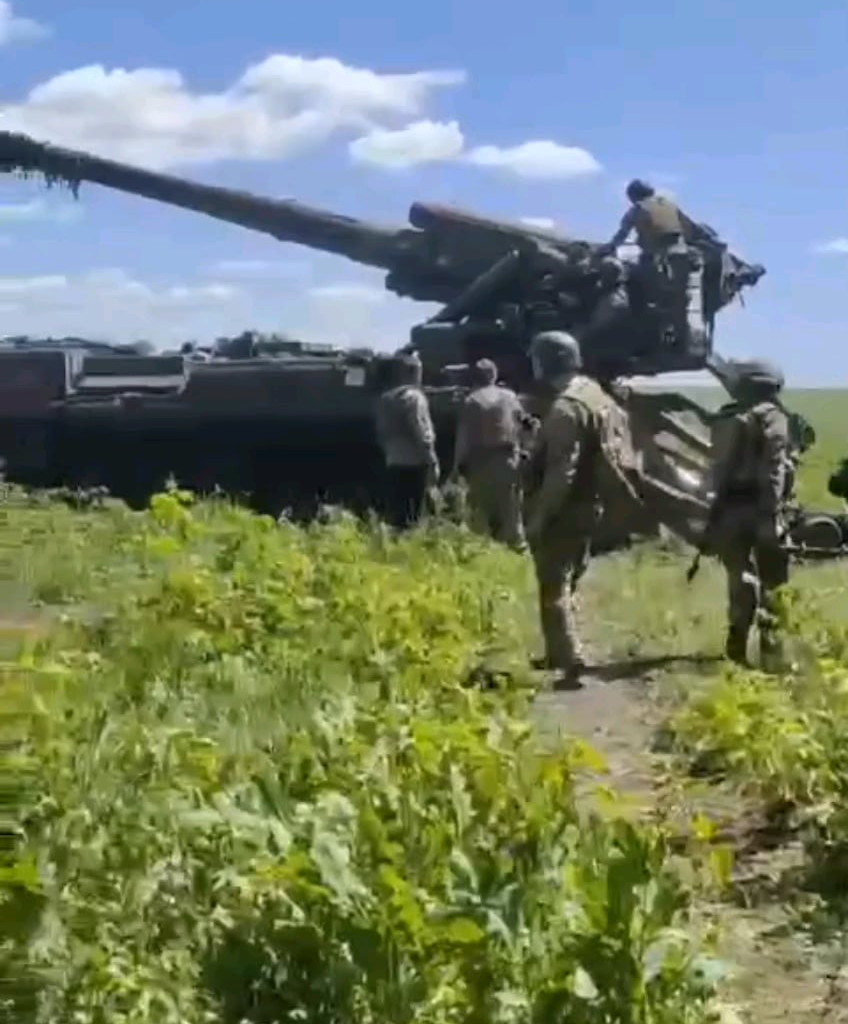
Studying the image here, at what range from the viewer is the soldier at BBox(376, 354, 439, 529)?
16.1 metres

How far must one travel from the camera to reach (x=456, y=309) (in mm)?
19062

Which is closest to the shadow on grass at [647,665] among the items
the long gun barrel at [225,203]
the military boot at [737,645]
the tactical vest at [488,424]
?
the military boot at [737,645]

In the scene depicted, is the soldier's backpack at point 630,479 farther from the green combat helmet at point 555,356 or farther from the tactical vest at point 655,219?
the tactical vest at point 655,219

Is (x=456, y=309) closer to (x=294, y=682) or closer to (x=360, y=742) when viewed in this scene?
(x=294, y=682)

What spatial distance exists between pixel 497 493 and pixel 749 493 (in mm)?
5590

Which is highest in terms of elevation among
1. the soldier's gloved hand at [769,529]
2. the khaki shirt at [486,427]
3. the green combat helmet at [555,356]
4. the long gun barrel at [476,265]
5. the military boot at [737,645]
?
the long gun barrel at [476,265]

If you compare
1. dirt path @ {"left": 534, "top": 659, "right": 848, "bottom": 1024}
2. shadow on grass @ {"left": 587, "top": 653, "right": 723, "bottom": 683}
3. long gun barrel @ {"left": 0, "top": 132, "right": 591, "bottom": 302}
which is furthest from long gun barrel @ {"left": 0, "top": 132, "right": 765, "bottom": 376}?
dirt path @ {"left": 534, "top": 659, "right": 848, "bottom": 1024}

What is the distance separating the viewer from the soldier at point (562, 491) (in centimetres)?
917

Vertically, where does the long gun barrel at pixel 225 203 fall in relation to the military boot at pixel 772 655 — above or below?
above

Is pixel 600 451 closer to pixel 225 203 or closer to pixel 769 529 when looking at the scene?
pixel 769 529

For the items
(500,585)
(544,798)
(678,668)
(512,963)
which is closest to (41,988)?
(512,963)

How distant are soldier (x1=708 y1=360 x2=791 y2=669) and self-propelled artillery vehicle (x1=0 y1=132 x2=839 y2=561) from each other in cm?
740

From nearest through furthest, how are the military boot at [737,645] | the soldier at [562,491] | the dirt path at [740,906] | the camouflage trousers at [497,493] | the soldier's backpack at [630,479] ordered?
the dirt path at [740,906] → the soldier at [562,491] → the soldier's backpack at [630,479] → the military boot at [737,645] → the camouflage trousers at [497,493]

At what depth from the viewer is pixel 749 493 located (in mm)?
9641
